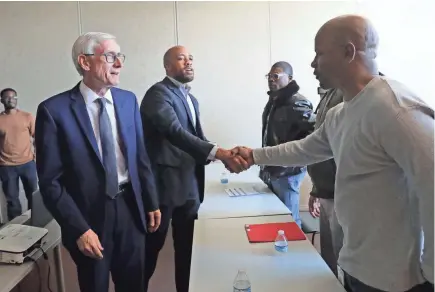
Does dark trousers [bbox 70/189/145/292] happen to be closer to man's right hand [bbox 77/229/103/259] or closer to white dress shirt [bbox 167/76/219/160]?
man's right hand [bbox 77/229/103/259]

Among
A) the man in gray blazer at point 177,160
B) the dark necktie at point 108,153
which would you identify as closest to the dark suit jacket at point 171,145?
the man in gray blazer at point 177,160

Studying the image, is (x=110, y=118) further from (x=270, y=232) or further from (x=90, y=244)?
(x=270, y=232)

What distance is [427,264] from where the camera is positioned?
121 centimetres

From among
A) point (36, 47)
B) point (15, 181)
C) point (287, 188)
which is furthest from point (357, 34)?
point (36, 47)

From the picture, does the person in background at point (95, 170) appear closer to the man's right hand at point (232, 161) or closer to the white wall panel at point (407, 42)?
the man's right hand at point (232, 161)

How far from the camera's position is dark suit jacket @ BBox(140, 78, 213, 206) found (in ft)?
8.30

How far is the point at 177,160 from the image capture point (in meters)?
2.59

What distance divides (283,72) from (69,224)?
2181 mm

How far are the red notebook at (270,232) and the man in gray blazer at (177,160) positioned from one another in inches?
16.6

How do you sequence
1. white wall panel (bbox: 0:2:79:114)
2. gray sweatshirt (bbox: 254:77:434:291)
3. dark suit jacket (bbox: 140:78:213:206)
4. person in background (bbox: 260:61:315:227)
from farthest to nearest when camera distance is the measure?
1. white wall panel (bbox: 0:2:79:114)
2. person in background (bbox: 260:61:315:227)
3. dark suit jacket (bbox: 140:78:213:206)
4. gray sweatshirt (bbox: 254:77:434:291)

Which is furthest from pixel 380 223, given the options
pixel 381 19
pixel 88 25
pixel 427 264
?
pixel 88 25

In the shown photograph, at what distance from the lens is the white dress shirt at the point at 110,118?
1.87 metres

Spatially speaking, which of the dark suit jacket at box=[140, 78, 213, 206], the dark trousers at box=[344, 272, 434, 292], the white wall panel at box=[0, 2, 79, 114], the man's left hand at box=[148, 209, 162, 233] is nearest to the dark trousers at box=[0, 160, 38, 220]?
the white wall panel at box=[0, 2, 79, 114]

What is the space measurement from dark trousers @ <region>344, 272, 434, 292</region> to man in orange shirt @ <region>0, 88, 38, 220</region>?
3.94 m
